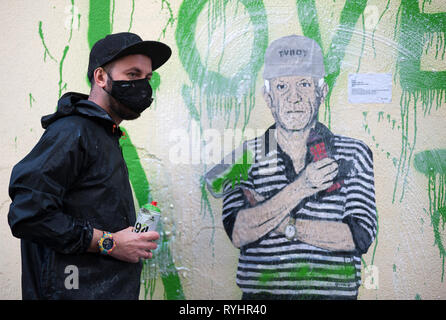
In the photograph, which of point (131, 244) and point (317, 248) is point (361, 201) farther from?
point (131, 244)

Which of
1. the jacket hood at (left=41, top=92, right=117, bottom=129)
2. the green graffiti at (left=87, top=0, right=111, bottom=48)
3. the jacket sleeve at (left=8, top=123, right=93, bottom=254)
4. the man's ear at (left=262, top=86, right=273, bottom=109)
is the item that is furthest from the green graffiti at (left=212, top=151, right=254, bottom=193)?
the green graffiti at (left=87, top=0, right=111, bottom=48)

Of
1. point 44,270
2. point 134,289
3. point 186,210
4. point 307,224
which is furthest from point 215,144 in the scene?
point 44,270

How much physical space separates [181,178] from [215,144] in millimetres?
322

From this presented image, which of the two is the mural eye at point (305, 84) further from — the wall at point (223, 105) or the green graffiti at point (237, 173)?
the green graffiti at point (237, 173)

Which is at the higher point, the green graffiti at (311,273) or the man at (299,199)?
the man at (299,199)

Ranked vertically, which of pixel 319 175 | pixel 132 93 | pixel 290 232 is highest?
pixel 132 93

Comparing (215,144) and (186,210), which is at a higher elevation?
(215,144)

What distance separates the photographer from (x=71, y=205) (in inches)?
75.2

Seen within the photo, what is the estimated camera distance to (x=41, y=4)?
2.84 m

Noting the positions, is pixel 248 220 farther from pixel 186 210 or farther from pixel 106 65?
pixel 106 65

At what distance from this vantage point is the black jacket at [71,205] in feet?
5.77

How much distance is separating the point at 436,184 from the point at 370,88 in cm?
75

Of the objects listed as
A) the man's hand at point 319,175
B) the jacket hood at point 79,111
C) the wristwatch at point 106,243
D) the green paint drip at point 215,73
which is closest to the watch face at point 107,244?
the wristwatch at point 106,243

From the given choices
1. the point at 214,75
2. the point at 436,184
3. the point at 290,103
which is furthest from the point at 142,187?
the point at 436,184
